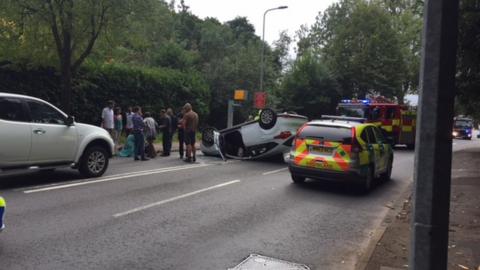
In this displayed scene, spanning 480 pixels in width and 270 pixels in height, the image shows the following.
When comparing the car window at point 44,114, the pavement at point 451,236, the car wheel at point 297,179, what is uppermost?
the car window at point 44,114

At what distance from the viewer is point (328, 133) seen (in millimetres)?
10250

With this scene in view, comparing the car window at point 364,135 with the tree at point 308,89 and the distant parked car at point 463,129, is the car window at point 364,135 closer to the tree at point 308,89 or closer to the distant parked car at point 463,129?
the tree at point 308,89

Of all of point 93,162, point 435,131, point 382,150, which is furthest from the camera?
point 382,150

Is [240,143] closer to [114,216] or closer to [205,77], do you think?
[114,216]

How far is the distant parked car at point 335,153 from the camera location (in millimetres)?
9891

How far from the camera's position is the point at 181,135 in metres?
15.8

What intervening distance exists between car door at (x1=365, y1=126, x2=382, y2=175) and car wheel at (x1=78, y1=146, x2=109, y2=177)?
6.02 metres

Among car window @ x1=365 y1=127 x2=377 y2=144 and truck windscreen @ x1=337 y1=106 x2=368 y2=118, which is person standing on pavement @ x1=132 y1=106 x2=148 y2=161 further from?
truck windscreen @ x1=337 y1=106 x2=368 y2=118

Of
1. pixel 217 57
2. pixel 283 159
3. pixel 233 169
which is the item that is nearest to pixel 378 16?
pixel 217 57

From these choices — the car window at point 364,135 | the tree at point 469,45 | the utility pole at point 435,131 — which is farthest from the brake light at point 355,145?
the utility pole at point 435,131

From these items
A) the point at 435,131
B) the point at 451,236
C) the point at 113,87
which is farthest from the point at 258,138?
the point at 435,131

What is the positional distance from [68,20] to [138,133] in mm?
4075

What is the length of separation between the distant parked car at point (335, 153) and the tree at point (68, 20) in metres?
7.99

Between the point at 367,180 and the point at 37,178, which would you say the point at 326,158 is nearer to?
the point at 367,180
